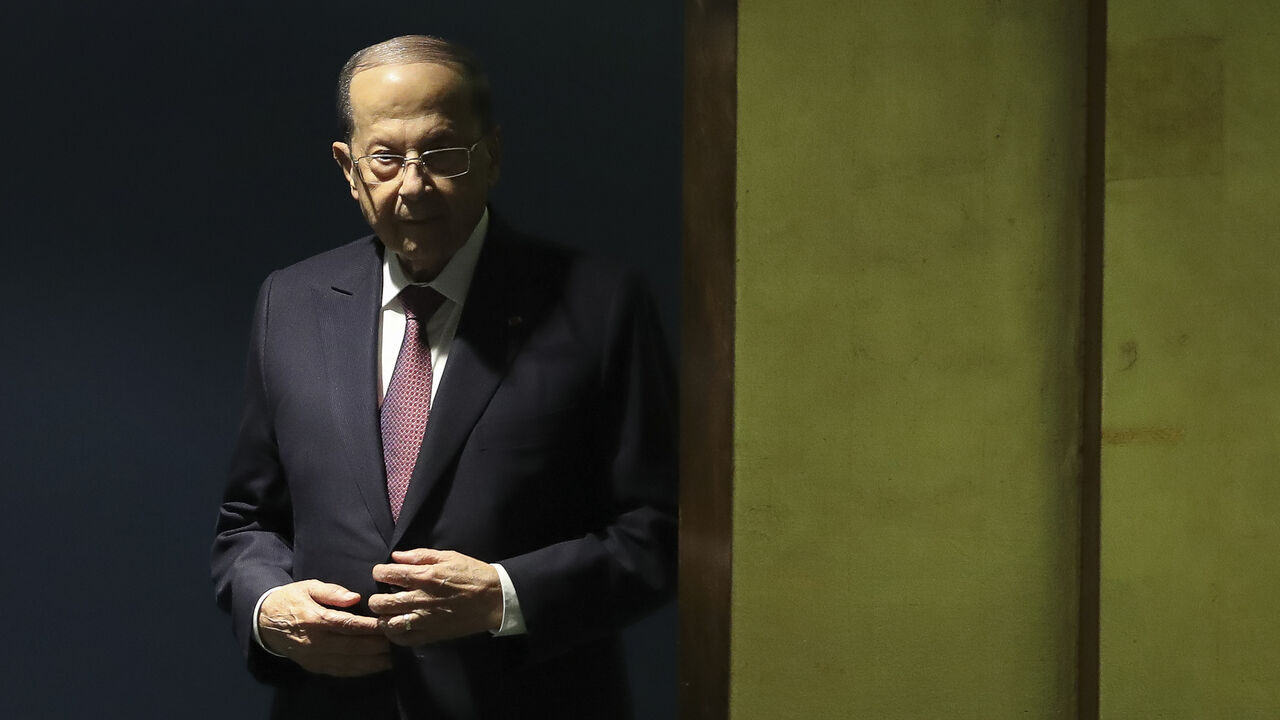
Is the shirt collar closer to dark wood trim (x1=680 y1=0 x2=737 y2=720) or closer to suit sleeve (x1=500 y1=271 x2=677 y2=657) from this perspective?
suit sleeve (x1=500 y1=271 x2=677 y2=657)

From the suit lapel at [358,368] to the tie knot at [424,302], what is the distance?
0.04 m

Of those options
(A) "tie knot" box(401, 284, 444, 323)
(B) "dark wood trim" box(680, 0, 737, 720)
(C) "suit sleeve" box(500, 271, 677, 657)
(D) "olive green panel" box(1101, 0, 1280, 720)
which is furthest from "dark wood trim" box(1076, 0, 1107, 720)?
(A) "tie knot" box(401, 284, 444, 323)

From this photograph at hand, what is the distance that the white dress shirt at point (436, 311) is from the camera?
51.6 inches

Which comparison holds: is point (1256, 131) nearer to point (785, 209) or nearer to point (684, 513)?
point (785, 209)

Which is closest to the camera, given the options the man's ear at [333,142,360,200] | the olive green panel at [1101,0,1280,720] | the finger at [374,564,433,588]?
the olive green panel at [1101,0,1280,720]

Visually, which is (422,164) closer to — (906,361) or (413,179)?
(413,179)

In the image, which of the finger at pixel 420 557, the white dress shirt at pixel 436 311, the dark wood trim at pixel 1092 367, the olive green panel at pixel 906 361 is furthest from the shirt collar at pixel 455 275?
the dark wood trim at pixel 1092 367

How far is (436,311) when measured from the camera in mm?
1329

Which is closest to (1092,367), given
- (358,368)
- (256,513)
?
(358,368)

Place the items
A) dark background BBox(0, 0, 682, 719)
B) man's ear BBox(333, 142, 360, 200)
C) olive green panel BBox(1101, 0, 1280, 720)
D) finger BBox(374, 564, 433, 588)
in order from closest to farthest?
olive green panel BBox(1101, 0, 1280, 720), finger BBox(374, 564, 433, 588), man's ear BBox(333, 142, 360, 200), dark background BBox(0, 0, 682, 719)

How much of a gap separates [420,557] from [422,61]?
480 mm

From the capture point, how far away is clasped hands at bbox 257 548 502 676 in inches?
47.8

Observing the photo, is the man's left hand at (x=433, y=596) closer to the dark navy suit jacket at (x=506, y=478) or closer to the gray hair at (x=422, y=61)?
the dark navy suit jacket at (x=506, y=478)

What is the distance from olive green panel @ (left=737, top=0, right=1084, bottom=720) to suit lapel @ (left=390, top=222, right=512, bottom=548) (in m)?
0.32
